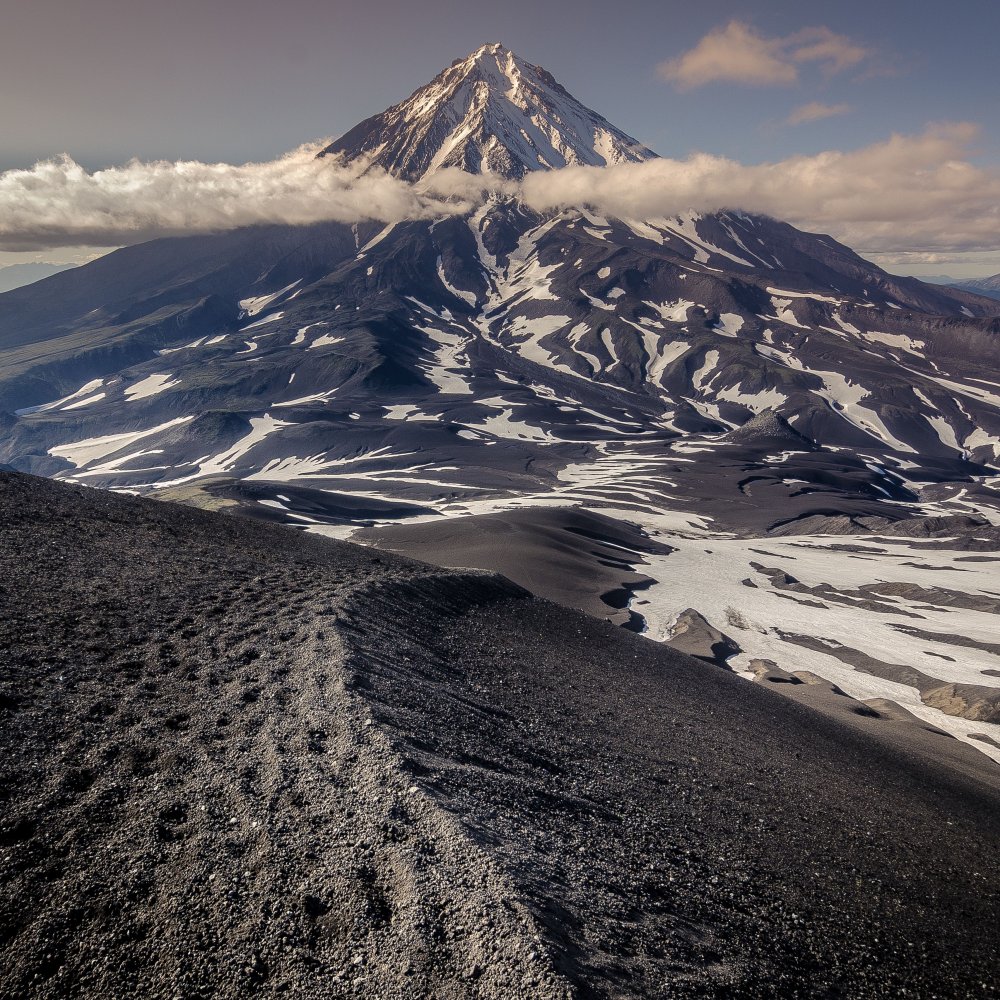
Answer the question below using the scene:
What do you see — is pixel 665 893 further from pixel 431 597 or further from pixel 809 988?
pixel 431 597

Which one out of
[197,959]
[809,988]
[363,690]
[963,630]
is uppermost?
[197,959]

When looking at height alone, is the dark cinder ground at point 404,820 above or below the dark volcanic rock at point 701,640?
above

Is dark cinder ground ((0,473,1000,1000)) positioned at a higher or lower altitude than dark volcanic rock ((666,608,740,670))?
higher

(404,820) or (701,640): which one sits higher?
(404,820)

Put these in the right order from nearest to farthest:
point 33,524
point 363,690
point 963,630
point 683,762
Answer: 1. point 363,690
2. point 683,762
3. point 33,524
4. point 963,630

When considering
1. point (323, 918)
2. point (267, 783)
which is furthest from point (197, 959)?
point (267, 783)

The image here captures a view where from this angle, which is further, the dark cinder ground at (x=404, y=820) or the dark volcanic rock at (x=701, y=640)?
the dark volcanic rock at (x=701, y=640)

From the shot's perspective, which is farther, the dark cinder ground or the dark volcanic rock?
the dark volcanic rock

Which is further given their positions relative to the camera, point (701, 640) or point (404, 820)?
point (701, 640)
